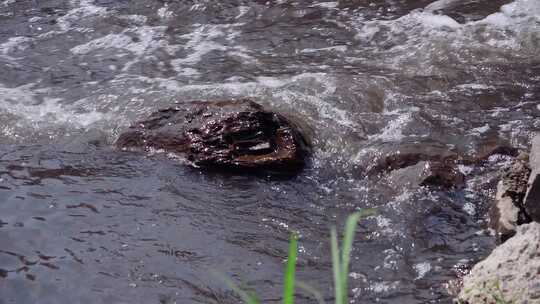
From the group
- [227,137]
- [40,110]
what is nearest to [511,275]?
[227,137]

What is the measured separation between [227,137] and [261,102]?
87 cm

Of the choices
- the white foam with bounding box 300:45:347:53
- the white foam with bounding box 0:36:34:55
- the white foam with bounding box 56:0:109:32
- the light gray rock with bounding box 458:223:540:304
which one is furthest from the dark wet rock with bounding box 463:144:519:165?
the white foam with bounding box 0:36:34:55

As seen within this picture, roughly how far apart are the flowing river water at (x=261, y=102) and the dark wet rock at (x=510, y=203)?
0.13 m

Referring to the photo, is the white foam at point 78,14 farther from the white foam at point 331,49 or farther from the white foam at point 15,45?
the white foam at point 331,49

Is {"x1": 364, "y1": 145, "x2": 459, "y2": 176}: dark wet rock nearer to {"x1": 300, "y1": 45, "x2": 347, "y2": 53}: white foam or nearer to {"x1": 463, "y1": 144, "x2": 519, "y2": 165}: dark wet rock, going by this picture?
{"x1": 463, "y1": 144, "x2": 519, "y2": 165}: dark wet rock

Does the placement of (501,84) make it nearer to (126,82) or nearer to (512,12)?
(512,12)

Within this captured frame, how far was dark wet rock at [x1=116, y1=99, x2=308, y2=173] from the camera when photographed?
523 centimetres

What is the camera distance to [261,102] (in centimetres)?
615

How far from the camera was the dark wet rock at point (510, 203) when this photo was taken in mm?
3982

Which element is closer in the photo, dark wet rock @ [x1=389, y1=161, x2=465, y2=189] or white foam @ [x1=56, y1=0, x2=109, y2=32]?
dark wet rock @ [x1=389, y1=161, x2=465, y2=189]

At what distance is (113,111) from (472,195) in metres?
3.20

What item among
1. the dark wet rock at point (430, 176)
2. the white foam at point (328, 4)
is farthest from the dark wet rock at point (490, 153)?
the white foam at point (328, 4)

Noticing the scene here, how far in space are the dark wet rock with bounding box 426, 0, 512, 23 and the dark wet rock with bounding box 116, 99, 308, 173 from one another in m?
2.79

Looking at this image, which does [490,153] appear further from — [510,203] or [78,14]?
[78,14]
